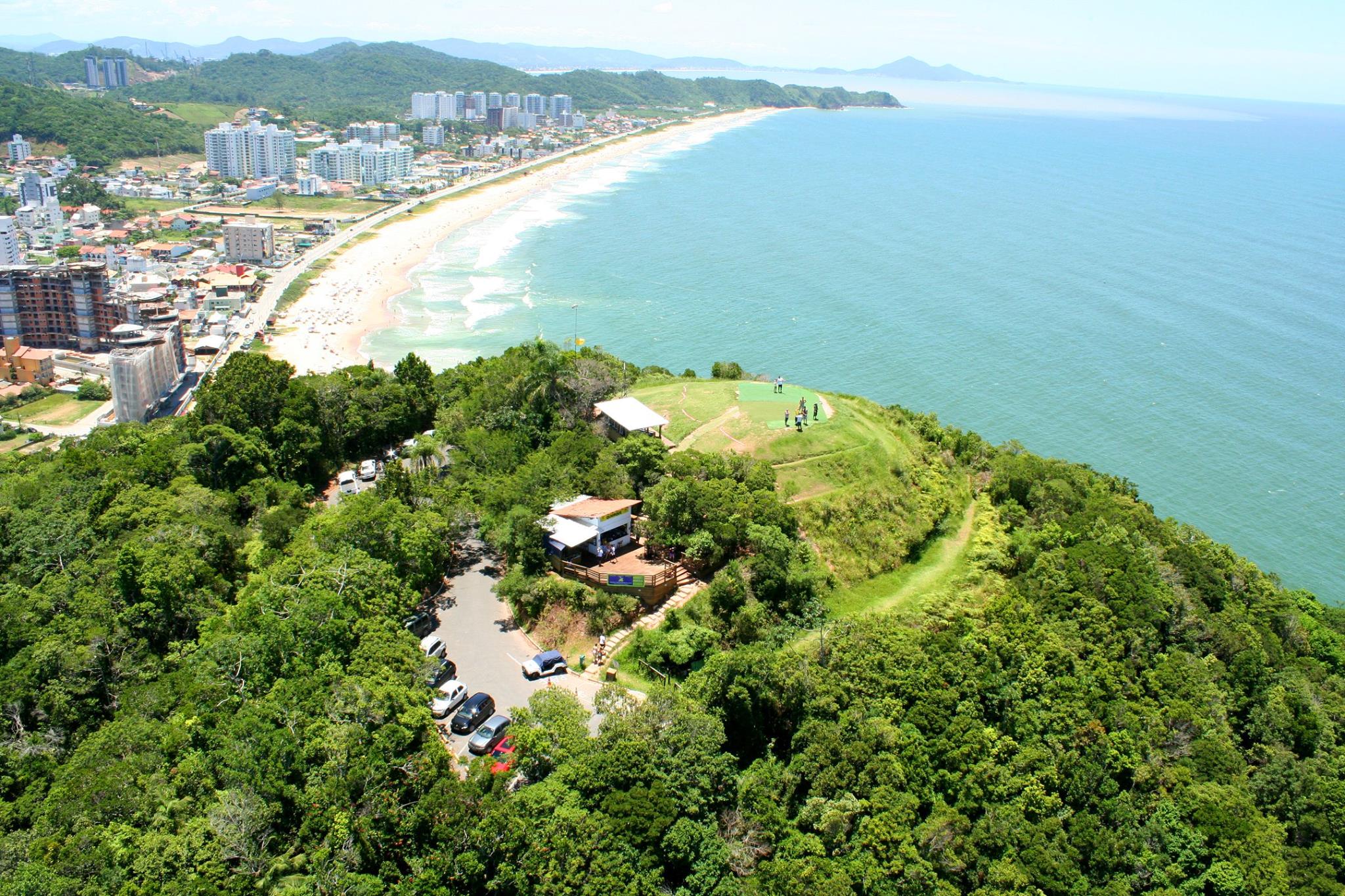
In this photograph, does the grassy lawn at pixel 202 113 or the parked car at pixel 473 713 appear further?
the grassy lawn at pixel 202 113

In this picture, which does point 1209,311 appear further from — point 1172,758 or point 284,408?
point 284,408

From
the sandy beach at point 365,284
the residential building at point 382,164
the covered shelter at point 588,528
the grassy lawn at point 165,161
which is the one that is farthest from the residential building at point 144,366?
the grassy lawn at point 165,161

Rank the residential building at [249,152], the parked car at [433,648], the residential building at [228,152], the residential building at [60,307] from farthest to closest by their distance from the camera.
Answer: the residential building at [249,152] < the residential building at [228,152] < the residential building at [60,307] < the parked car at [433,648]

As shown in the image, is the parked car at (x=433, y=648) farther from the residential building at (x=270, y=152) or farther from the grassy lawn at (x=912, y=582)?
the residential building at (x=270, y=152)

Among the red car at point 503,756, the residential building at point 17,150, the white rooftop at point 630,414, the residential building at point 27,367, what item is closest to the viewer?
the red car at point 503,756

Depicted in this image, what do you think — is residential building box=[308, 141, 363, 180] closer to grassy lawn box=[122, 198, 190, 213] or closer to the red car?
grassy lawn box=[122, 198, 190, 213]

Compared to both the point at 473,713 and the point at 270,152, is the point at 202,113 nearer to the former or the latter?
the point at 270,152
